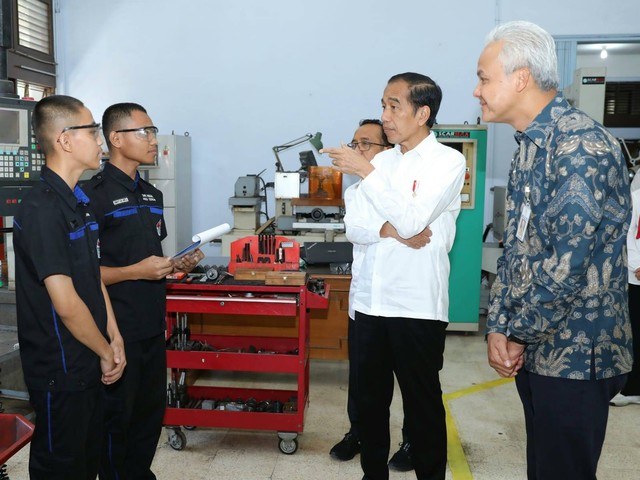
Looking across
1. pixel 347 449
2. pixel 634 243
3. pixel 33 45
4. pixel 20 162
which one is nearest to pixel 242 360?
pixel 347 449

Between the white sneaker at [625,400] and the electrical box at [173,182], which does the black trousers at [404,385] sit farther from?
the electrical box at [173,182]

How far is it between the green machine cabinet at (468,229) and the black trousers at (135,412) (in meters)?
2.92

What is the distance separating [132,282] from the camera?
211 centimetres

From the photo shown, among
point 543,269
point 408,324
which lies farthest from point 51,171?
point 543,269

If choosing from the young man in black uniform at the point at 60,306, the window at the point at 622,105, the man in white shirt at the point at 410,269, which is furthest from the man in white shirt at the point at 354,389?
the window at the point at 622,105

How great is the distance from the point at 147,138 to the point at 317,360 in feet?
7.96

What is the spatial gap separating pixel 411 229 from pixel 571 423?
2.59 feet

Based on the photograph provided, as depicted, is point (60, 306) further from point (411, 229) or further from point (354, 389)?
point (354, 389)

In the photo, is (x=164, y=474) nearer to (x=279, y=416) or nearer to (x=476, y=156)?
(x=279, y=416)

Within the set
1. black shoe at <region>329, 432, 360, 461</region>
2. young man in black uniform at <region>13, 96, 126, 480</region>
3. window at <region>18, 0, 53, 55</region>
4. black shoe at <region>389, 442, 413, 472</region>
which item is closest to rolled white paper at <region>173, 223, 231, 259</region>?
young man in black uniform at <region>13, 96, 126, 480</region>

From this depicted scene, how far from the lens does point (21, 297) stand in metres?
1.70

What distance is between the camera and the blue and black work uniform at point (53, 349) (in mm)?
1637

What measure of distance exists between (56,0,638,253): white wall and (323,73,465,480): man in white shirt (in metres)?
3.37

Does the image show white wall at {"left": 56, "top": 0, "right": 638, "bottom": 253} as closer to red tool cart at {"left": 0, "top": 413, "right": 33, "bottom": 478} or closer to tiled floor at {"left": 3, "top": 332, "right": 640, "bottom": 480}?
tiled floor at {"left": 3, "top": 332, "right": 640, "bottom": 480}
